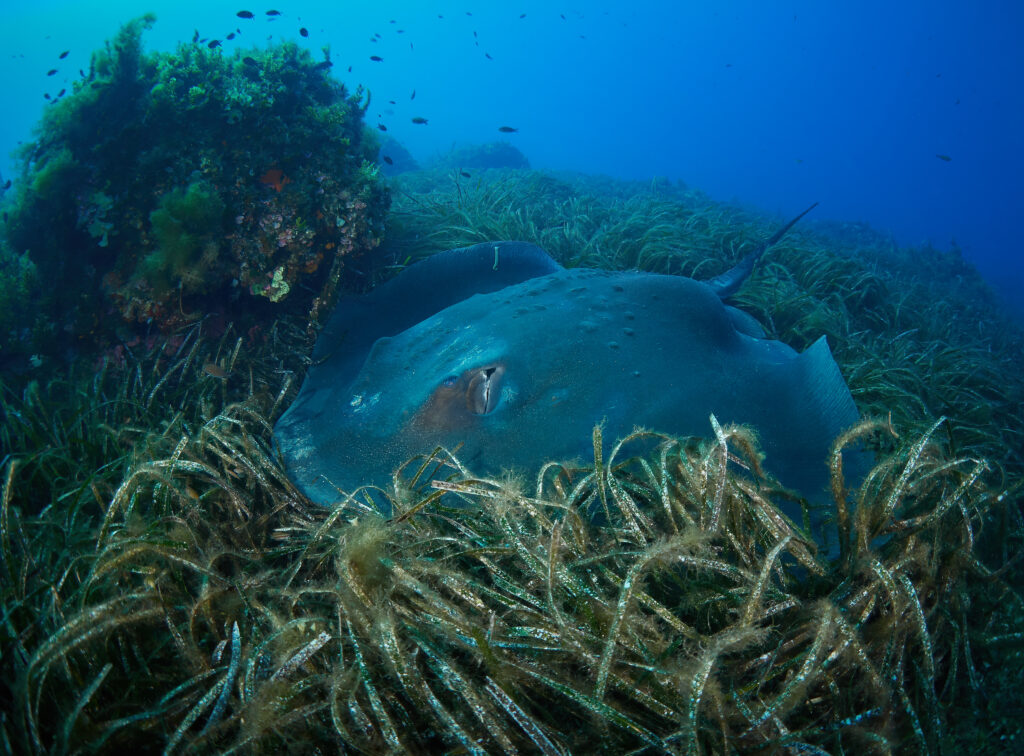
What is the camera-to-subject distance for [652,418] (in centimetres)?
291

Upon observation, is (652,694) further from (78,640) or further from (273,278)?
(273,278)

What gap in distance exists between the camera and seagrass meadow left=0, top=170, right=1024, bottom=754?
1578 millimetres

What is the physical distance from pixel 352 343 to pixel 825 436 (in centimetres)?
383

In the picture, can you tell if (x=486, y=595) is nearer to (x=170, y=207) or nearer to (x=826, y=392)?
(x=826, y=392)

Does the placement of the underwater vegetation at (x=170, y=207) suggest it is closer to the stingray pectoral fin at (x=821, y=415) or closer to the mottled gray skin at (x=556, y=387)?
the mottled gray skin at (x=556, y=387)

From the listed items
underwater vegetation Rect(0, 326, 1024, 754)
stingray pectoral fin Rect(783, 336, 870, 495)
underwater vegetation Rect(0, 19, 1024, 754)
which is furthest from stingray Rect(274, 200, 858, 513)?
underwater vegetation Rect(0, 326, 1024, 754)

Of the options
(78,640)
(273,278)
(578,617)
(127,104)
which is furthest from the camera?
(127,104)

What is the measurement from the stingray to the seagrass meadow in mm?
227

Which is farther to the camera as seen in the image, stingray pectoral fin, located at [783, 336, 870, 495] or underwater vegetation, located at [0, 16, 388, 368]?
underwater vegetation, located at [0, 16, 388, 368]

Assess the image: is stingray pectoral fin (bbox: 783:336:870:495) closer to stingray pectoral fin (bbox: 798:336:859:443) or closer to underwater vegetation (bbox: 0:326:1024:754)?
stingray pectoral fin (bbox: 798:336:859:443)

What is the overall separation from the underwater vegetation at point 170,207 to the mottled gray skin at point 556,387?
150 centimetres

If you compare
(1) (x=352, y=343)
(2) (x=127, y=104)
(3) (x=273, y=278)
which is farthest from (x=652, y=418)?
(2) (x=127, y=104)

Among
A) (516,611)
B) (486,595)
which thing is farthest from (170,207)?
(516,611)

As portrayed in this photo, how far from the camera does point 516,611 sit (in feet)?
6.26
